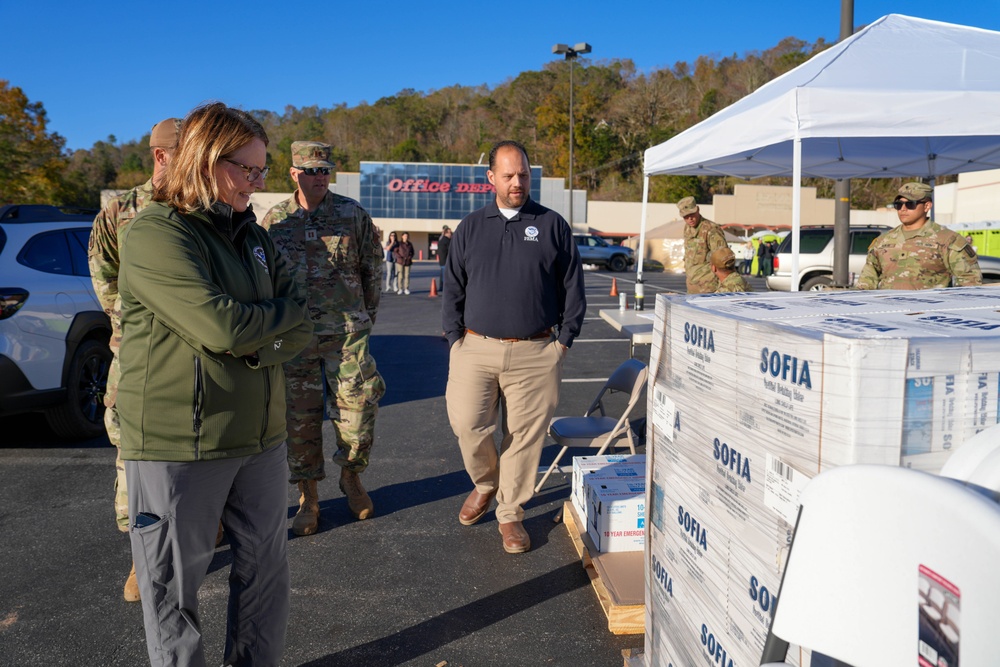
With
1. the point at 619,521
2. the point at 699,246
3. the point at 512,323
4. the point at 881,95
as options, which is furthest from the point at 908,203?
the point at 619,521

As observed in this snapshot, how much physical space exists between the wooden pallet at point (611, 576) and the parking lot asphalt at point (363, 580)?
2.6 inches

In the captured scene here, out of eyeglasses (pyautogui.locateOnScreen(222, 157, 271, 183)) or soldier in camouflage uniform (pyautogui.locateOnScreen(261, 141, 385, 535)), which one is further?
soldier in camouflage uniform (pyautogui.locateOnScreen(261, 141, 385, 535))

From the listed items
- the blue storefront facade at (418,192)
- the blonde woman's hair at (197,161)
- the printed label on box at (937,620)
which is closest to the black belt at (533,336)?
the blonde woman's hair at (197,161)

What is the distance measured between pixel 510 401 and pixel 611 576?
103cm

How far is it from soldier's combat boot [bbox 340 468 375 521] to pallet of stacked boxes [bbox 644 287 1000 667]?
215 centimetres

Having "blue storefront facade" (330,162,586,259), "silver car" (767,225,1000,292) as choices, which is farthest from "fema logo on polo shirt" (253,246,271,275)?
"blue storefront facade" (330,162,586,259)

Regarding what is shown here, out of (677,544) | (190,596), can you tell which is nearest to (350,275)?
(190,596)

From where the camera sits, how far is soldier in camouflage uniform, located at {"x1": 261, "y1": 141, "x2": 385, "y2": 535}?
3.75 metres

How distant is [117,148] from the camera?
334 ft

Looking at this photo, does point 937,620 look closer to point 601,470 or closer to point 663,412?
point 663,412

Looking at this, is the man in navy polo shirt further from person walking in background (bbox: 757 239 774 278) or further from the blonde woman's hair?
person walking in background (bbox: 757 239 774 278)

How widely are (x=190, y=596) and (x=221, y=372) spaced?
0.63 meters

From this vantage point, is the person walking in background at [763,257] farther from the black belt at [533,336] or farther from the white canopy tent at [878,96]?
the black belt at [533,336]

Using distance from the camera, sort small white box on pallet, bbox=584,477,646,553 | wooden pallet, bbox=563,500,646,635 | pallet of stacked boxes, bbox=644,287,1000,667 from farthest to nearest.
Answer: small white box on pallet, bbox=584,477,646,553 → wooden pallet, bbox=563,500,646,635 → pallet of stacked boxes, bbox=644,287,1000,667
